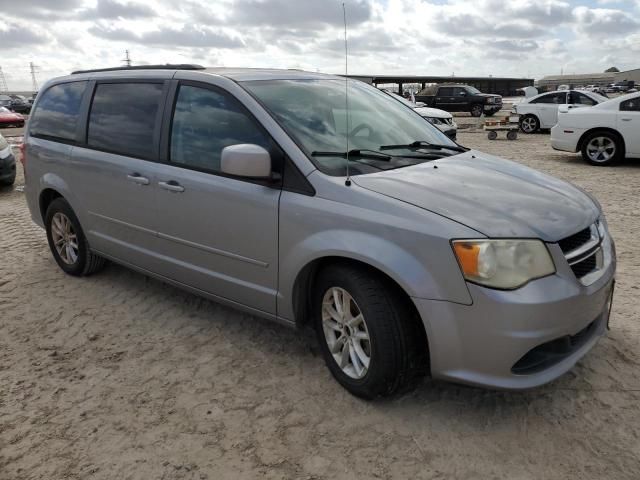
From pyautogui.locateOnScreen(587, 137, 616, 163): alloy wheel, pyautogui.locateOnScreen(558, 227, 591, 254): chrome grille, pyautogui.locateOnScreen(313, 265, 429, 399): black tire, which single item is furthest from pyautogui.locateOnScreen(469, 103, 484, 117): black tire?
pyautogui.locateOnScreen(313, 265, 429, 399): black tire

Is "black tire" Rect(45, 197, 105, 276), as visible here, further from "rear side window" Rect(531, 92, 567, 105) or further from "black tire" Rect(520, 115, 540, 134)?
"black tire" Rect(520, 115, 540, 134)

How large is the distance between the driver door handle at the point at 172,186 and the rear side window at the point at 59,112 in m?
1.40

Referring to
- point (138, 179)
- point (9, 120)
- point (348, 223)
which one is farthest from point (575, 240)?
point (9, 120)

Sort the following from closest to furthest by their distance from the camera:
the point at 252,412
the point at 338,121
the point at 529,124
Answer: the point at 252,412 < the point at 338,121 < the point at 529,124

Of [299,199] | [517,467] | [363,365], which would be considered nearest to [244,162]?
[299,199]

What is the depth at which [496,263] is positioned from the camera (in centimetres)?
236

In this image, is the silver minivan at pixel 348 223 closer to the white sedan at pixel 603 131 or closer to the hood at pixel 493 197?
the hood at pixel 493 197

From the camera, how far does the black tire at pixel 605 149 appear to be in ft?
34.2

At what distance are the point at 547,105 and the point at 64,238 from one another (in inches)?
664

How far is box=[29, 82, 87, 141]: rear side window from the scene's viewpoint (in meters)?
4.43

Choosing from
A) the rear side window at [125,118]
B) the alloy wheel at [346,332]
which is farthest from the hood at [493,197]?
the rear side window at [125,118]

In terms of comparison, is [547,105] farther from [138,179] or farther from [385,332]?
[385,332]

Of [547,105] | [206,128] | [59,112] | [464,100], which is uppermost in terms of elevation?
[464,100]

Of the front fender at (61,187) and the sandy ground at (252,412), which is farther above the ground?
the front fender at (61,187)
